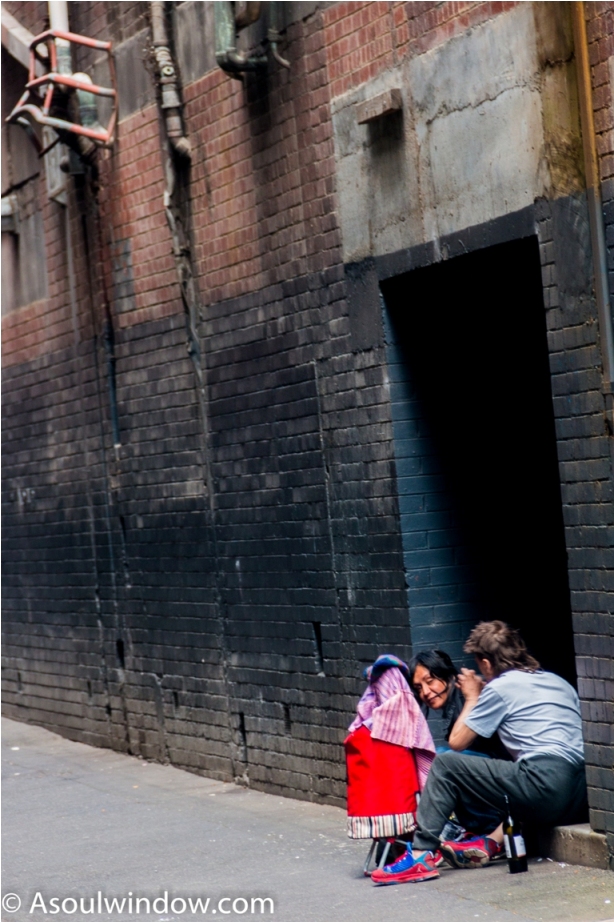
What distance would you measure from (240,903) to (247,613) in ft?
10.5

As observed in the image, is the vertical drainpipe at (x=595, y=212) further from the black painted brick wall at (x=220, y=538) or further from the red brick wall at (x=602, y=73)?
the black painted brick wall at (x=220, y=538)

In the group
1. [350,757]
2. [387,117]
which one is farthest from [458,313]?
[350,757]

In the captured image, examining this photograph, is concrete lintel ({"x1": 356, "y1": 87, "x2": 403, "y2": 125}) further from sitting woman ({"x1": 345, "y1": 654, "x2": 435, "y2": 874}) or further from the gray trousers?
the gray trousers

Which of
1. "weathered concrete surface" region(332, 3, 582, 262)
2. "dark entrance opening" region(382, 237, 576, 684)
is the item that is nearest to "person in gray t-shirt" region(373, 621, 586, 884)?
"dark entrance opening" region(382, 237, 576, 684)

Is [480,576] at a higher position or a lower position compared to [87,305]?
lower

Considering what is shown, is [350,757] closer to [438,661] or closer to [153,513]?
[438,661]

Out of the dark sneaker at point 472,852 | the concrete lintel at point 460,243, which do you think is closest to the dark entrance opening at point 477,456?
the concrete lintel at point 460,243

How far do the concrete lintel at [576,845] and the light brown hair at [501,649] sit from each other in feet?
2.53

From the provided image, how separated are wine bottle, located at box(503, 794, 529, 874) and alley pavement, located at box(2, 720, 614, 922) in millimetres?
60

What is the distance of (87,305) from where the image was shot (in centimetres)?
1160

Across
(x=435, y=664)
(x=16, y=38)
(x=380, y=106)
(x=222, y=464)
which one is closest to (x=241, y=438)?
(x=222, y=464)

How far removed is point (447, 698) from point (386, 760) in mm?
531

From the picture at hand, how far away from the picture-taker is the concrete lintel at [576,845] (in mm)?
6430

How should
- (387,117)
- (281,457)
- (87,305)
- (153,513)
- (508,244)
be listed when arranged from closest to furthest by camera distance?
(508,244) → (387,117) → (281,457) → (153,513) → (87,305)
